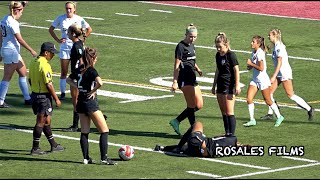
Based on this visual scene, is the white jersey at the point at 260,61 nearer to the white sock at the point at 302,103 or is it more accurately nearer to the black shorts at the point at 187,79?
the white sock at the point at 302,103

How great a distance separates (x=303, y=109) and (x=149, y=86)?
4.84 m

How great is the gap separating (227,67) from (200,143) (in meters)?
2.08

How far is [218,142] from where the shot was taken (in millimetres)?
20469

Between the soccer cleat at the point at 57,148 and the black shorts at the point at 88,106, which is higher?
the black shorts at the point at 88,106

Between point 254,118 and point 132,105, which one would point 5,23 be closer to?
point 132,105

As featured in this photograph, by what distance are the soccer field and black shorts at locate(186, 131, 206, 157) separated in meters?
0.21

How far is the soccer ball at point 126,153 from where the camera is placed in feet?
65.9

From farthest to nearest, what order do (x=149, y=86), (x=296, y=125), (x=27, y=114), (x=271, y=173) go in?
(x=149, y=86)
(x=27, y=114)
(x=296, y=125)
(x=271, y=173)

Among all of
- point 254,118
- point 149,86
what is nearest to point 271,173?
point 254,118

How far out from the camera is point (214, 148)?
20.4 m

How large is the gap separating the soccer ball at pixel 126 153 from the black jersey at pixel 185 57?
2746 mm

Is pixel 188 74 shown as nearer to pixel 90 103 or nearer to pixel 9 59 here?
pixel 90 103

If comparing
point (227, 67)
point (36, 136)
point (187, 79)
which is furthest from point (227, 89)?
point (36, 136)

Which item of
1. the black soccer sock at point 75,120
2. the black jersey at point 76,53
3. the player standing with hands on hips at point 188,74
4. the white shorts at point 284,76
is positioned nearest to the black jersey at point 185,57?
the player standing with hands on hips at point 188,74
